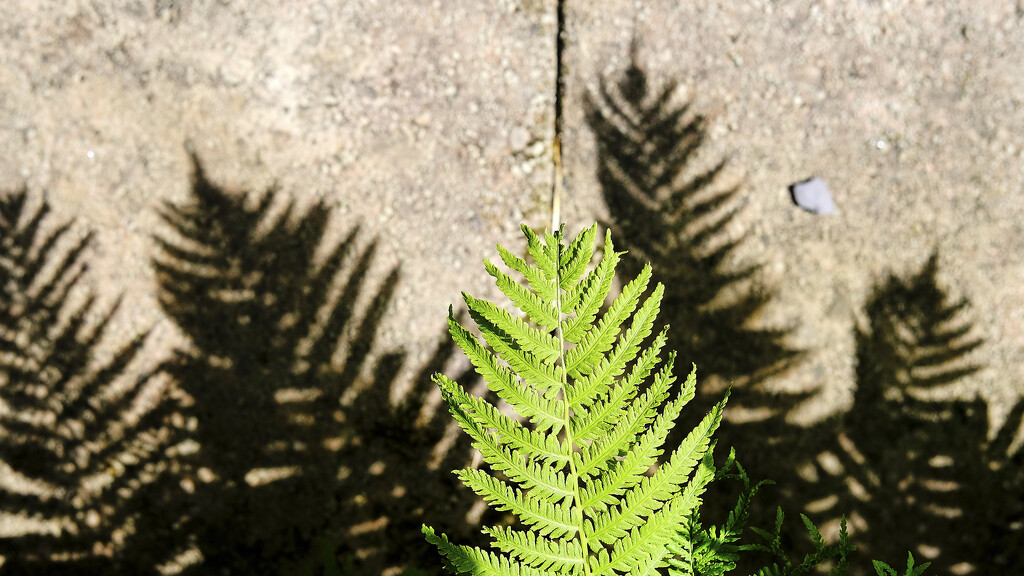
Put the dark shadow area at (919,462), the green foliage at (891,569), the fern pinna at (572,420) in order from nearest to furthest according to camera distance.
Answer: the fern pinna at (572,420) < the green foliage at (891,569) < the dark shadow area at (919,462)

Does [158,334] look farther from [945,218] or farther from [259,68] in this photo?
[945,218]

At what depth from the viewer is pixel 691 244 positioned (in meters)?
2.63

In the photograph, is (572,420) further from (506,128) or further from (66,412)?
(66,412)

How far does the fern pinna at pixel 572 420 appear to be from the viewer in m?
0.99

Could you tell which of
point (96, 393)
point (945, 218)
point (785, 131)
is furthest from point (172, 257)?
point (945, 218)

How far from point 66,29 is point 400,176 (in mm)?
1541

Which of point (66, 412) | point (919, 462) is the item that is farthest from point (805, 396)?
point (66, 412)

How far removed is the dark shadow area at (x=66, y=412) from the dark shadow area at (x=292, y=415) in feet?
0.68

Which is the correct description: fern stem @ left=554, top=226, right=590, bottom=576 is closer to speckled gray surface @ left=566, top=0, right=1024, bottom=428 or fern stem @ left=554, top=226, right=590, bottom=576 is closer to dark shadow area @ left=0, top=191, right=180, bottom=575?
speckled gray surface @ left=566, top=0, right=1024, bottom=428

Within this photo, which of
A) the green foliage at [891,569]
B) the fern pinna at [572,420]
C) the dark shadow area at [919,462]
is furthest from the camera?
the dark shadow area at [919,462]

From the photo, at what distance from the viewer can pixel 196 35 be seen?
8.75ft

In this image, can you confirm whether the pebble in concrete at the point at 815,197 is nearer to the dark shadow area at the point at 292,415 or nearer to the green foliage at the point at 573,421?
the dark shadow area at the point at 292,415

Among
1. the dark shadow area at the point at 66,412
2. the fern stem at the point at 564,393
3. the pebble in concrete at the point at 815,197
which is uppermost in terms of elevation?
the pebble in concrete at the point at 815,197

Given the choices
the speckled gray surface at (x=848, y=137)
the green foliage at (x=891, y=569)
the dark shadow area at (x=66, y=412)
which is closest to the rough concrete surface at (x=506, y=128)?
the speckled gray surface at (x=848, y=137)
